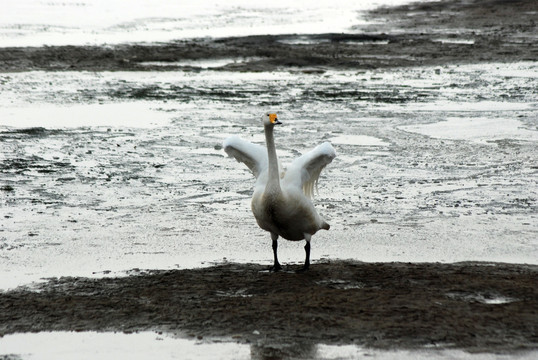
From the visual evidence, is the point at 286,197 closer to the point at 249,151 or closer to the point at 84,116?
the point at 249,151

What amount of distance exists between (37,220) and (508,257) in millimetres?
5165

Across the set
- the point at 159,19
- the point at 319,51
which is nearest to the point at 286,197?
the point at 319,51

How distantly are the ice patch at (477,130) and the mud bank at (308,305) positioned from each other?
6617 millimetres

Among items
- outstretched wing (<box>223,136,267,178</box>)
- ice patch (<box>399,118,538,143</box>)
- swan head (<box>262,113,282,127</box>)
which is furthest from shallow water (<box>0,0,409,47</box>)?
swan head (<box>262,113,282,127</box>)

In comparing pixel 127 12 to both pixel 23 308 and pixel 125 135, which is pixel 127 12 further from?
pixel 23 308

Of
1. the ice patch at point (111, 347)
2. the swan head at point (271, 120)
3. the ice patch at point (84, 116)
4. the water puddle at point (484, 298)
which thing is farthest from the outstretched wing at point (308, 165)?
the ice patch at point (84, 116)

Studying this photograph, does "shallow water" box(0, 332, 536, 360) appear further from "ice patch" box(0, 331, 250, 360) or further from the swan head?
the swan head

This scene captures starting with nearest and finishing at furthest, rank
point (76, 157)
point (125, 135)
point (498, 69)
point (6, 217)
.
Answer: point (6, 217) → point (76, 157) → point (125, 135) → point (498, 69)

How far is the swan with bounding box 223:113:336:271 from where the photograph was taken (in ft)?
29.0

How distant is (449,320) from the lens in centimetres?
720

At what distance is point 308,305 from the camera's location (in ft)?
25.0

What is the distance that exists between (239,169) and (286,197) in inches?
181

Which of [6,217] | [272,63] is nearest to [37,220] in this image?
[6,217]

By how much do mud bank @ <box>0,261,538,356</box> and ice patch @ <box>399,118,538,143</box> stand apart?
662 cm
